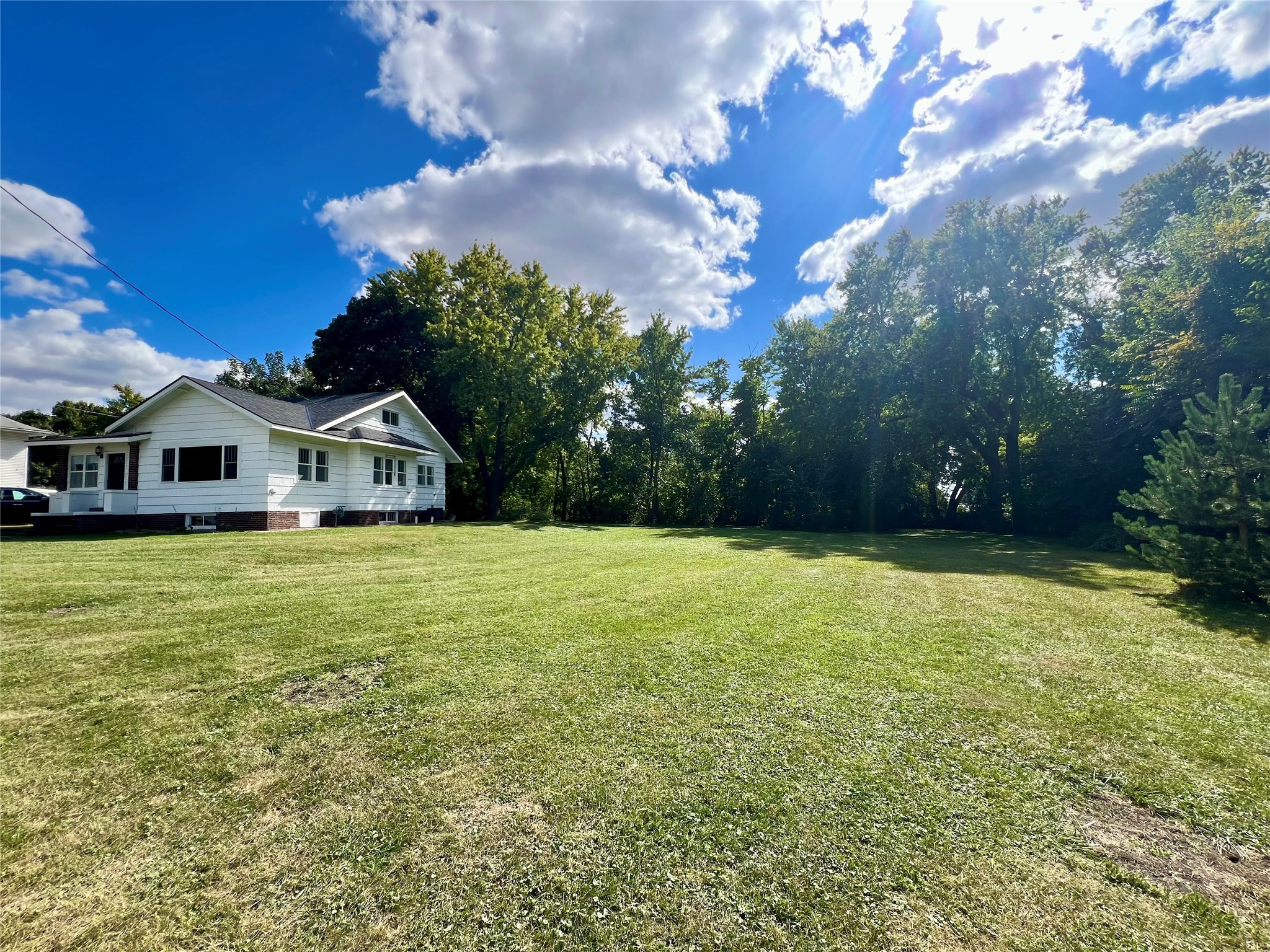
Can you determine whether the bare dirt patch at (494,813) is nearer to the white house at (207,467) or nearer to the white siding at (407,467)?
the white house at (207,467)

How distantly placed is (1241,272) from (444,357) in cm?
2634

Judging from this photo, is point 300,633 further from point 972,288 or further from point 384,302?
point 384,302

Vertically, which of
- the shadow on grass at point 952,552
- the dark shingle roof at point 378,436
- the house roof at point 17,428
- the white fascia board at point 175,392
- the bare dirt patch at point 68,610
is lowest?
the shadow on grass at point 952,552

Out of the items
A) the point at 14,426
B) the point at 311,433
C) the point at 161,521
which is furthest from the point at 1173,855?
the point at 14,426

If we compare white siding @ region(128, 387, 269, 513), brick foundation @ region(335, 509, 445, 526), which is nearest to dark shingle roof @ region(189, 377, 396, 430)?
white siding @ region(128, 387, 269, 513)

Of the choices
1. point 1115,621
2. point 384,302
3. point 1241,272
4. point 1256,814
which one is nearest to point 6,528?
point 384,302

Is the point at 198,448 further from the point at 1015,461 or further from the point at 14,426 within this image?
the point at 1015,461

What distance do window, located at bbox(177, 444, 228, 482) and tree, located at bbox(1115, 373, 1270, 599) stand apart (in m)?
20.3

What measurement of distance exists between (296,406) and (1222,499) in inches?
910

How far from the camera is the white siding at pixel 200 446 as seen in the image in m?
13.7

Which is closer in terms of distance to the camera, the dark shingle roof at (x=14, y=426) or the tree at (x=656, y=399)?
the dark shingle roof at (x=14, y=426)

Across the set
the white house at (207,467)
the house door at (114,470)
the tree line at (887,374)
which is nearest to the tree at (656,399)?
the tree line at (887,374)

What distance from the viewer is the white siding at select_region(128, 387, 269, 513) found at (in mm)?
13727

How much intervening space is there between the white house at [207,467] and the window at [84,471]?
0.02 meters
